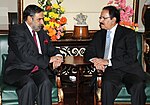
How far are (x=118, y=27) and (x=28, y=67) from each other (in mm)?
1192

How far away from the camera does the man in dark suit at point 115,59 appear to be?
3.56 meters

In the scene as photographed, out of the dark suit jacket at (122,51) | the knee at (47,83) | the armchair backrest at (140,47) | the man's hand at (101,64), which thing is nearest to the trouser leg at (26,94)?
the knee at (47,83)

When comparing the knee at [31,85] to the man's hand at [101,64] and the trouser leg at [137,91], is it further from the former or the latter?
the trouser leg at [137,91]

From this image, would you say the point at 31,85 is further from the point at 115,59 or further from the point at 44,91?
the point at 115,59

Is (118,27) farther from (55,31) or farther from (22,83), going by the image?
(22,83)

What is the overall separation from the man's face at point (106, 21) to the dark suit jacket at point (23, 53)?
0.78 meters

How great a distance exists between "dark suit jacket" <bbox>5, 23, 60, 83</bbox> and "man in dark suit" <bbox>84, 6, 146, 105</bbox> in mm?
642

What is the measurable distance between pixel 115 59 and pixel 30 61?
97 cm

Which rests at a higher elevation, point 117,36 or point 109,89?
point 117,36

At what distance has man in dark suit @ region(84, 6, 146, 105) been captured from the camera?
356cm

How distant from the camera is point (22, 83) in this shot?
3.47 m

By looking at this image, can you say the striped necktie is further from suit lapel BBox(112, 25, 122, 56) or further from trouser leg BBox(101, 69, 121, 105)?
trouser leg BBox(101, 69, 121, 105)

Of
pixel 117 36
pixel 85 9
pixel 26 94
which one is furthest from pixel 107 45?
pixel 85 9

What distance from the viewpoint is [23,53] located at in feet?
11.8
